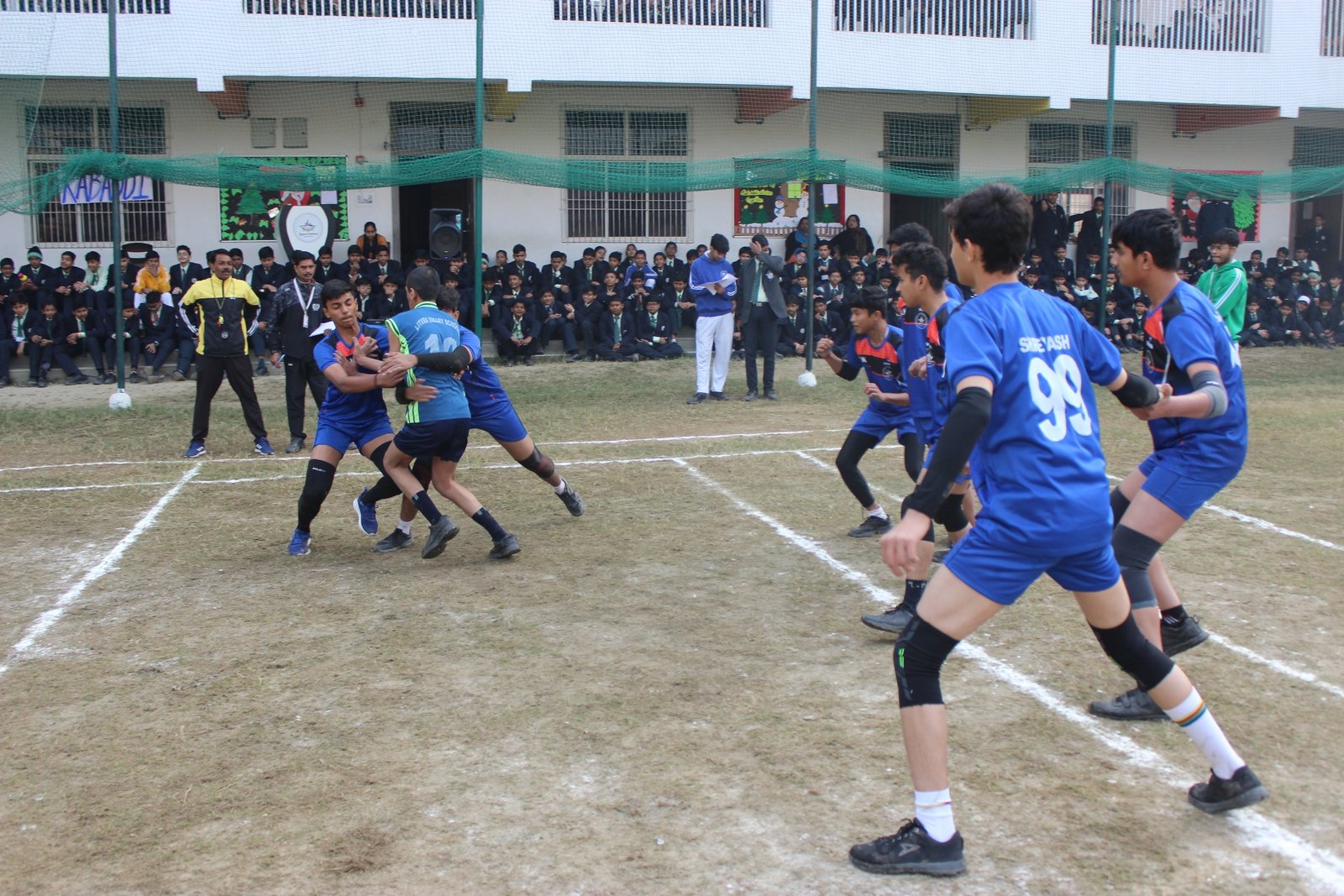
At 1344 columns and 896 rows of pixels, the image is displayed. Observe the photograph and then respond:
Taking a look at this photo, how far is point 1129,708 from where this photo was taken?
471cm

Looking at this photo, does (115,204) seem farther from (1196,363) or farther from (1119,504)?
(1196,363)

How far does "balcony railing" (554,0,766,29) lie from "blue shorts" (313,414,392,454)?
11.7m

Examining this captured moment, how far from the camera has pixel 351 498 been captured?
356 inches

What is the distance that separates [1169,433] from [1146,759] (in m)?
1.27

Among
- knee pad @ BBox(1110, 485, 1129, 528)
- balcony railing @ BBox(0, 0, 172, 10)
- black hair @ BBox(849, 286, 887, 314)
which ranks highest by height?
balcony railing @ BBox(0, 0, 172, 10)

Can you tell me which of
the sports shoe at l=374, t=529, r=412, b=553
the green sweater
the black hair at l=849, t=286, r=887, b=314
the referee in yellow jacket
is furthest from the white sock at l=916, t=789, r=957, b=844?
the referee in yellow jacket

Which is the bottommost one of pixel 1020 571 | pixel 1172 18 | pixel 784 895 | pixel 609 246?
pixel 784 895

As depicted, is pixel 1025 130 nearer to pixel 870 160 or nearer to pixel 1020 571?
pixel 870 160

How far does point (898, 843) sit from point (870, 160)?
1766 cm

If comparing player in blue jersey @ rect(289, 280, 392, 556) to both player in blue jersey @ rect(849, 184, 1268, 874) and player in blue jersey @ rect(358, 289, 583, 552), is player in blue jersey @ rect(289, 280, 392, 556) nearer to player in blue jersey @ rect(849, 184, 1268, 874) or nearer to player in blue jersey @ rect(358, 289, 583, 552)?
player in blue jersey @ rect(358, 289, 583, 552)

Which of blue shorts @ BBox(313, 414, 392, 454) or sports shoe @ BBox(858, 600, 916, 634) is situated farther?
blue shorts @ BBox(313, 414, 392, 454)

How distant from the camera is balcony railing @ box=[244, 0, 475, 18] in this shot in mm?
16844

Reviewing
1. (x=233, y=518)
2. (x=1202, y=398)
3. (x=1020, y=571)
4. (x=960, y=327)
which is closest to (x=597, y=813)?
(x=1020, y=571)

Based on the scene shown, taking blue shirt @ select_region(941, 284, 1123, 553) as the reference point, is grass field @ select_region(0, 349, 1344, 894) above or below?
below
